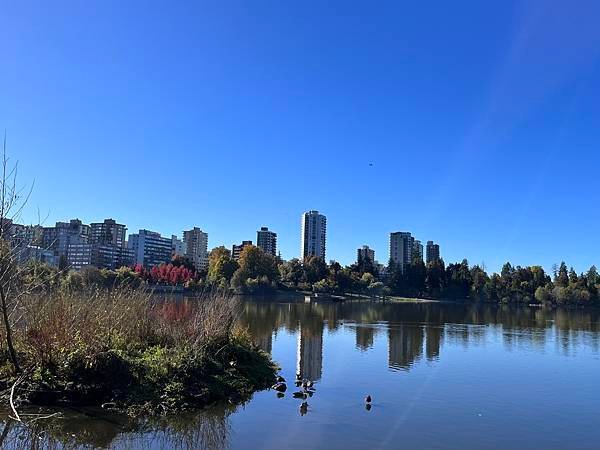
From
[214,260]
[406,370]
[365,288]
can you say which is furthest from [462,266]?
[406,370]

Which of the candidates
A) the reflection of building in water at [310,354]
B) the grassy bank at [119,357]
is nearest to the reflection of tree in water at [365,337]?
the reflection of building in water at [310,354]

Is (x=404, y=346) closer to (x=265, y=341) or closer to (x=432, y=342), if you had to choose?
(x=432, y=342)

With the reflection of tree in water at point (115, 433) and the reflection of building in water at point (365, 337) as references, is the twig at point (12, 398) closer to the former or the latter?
the reflection of tree in water at point (115, 433)

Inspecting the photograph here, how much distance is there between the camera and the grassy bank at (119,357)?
15062 mm

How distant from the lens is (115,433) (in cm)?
1305

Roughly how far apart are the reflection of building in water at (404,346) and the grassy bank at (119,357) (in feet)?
37.4

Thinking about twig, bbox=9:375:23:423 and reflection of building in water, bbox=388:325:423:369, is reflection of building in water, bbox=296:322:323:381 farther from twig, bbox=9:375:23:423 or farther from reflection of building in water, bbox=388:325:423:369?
twig, bbox=9:375:23:423

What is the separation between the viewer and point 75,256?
469 ft

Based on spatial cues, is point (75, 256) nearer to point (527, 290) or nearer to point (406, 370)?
point (527, 290)

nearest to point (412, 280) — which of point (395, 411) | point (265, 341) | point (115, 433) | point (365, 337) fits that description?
point (365, 337)

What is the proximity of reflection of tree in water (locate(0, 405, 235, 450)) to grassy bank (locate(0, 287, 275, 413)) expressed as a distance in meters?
0.86

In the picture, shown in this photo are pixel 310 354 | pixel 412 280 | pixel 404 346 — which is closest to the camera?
pixel 310 354

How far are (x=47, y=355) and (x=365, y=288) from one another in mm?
146992

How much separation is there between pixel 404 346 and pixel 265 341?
9.70 metres
